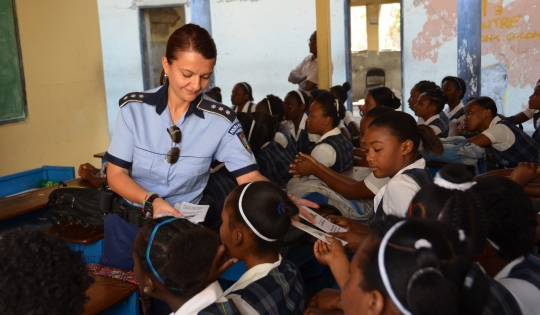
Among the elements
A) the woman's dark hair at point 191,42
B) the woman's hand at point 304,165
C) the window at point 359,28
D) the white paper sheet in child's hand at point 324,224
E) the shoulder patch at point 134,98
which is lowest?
the white paper sheet in child's hand at point 324,224

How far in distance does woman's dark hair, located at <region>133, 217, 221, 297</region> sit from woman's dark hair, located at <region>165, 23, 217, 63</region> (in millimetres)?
687

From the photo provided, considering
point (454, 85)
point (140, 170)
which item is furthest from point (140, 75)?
point (140, 170)

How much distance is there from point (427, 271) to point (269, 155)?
2787 millimetres

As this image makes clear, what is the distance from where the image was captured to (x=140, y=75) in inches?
380

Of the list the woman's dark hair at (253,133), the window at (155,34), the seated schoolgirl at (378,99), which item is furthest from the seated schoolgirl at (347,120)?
the window at (155,34)

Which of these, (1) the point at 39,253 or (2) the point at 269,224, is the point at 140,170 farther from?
(1) the point at 39,253

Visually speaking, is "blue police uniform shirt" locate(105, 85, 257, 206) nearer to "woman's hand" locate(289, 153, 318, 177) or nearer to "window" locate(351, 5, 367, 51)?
"woman's hand" locate(289, 153, 318, 177)

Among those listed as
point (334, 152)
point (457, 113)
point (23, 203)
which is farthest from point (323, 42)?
point (23, 203)

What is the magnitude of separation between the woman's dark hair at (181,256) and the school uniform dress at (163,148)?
541 millimetres

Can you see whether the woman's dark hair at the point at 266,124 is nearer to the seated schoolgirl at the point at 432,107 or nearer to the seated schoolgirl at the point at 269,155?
the seated schoolgirl at the point at 269,155

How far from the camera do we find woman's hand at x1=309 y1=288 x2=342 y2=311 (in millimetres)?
1611

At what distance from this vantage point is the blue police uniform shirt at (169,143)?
7.13ft

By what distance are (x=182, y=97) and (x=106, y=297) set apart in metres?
0.77

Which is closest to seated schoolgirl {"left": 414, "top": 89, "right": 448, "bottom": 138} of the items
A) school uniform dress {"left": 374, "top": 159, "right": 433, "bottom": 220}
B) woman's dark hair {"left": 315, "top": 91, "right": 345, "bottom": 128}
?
woman's dark hair {"left": 315, "top": 91, "right": 345, "bottom": 128}
